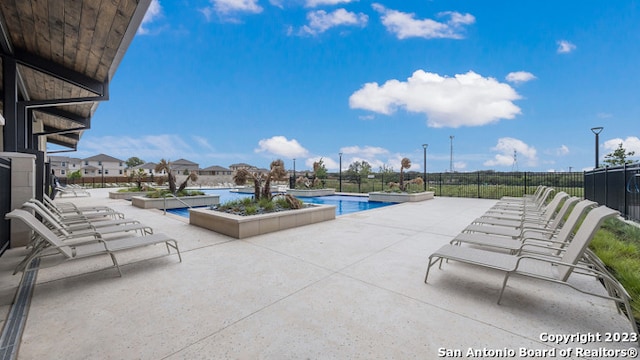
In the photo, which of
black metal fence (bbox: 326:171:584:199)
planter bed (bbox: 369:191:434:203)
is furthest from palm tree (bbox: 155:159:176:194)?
black metal fence (bbox: 326:171:584:199)

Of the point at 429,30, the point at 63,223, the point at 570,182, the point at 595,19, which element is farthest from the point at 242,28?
the point at 570,182

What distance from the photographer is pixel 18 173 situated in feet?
14.8

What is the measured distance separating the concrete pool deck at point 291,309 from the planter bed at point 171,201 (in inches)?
225

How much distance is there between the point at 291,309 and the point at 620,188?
28.9 feet

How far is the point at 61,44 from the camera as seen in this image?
4.87 meters

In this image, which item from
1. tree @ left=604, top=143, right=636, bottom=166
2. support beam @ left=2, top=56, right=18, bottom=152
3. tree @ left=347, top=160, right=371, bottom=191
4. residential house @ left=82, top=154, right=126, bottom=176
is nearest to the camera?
support beam @ left=2, top=56, right=18, bottom=152

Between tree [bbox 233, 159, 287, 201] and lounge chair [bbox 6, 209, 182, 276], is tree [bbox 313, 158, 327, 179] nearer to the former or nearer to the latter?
tree [bbox 233, 159, 287, 201]

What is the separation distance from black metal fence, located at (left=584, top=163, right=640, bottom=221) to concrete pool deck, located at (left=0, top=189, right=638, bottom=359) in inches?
175

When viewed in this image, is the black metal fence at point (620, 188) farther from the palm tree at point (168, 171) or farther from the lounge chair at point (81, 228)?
the palm tree at point (168, 171)

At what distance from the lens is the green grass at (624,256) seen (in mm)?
2648

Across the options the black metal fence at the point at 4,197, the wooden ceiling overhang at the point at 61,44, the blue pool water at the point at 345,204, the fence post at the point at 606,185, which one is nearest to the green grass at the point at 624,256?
the fence post at the point at 606,185

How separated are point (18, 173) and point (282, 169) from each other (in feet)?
17.2

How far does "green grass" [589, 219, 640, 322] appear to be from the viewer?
265cm

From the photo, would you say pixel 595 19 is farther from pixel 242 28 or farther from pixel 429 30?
pixel 242 28
